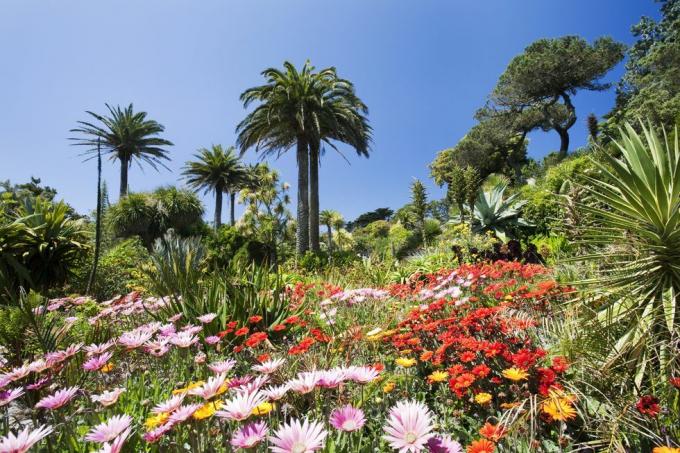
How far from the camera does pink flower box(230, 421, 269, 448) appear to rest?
3.35ft

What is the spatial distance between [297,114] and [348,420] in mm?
15909

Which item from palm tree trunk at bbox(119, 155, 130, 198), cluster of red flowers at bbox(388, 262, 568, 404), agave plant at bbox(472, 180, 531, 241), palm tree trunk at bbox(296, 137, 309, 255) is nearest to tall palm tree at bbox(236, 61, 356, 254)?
palm tree trunk at bbox(296, 137, 309, 255)

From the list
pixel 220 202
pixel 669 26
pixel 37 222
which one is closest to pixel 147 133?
pixel 220 202

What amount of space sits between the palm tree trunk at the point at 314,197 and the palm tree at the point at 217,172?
17.3 meters

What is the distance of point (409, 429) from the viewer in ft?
3.50

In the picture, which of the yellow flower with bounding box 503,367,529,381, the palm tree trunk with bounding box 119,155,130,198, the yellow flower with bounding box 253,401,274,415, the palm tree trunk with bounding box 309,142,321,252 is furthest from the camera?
the palm tree trunk with bounding box 119,155,130,198

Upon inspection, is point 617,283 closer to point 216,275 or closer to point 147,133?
point 216,275

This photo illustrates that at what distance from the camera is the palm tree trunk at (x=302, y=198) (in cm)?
1628

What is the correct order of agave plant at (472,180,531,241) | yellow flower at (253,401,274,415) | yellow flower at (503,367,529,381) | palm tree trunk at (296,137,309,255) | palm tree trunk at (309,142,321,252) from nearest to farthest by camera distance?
yellow flower at (253,401,274,415) → yellow flower at (503,367,529,381) → agave plant at (472,180,531,241) → palm tree trunk at (296,137,309,255) → palm tree trunk at (309,142,321,252)

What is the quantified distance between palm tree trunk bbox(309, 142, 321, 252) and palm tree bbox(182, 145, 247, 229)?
679 inches

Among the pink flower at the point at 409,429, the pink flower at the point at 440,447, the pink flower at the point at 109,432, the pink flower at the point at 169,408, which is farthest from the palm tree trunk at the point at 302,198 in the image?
the pink flower at the point at 440,447

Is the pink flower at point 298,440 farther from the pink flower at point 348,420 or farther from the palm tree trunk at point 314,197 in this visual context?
the palm tree trunk at point 314,197

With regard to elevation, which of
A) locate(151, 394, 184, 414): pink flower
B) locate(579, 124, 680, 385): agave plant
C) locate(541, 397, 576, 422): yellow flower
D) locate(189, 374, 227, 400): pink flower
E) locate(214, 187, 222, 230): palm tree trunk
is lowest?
locate(541, 397, 576, 422): yellow flower

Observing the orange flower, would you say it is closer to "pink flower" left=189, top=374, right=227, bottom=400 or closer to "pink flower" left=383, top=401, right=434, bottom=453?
"pink flower" left=383, top=401, right=434, bottom=453
